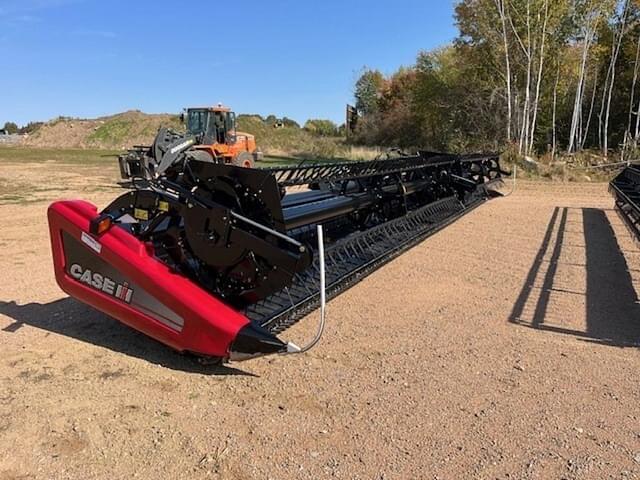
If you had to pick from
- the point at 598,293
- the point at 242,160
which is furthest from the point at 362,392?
the point at 242,160

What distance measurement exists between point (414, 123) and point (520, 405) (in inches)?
1329

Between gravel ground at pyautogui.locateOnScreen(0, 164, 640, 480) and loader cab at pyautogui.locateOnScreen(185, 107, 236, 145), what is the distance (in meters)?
15.6

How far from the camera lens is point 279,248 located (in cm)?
346

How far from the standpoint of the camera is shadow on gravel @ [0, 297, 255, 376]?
372cm

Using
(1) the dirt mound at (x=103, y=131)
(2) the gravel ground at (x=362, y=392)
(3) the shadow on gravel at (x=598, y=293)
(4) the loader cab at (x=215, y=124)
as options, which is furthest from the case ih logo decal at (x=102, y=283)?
(1) the dirt mound at (x=103, y=131)

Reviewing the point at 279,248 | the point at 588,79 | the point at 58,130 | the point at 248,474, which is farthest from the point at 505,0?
the point at 58,130

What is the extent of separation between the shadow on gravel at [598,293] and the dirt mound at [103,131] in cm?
4868

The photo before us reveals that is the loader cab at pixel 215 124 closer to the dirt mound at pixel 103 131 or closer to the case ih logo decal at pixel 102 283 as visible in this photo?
the case ih logo decal at pixel 102 283

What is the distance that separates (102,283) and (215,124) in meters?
17.7

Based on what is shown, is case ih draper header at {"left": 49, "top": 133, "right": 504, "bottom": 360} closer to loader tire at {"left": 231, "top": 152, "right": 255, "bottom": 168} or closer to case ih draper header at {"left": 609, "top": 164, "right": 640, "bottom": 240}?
case ih draper header at {"left": 609, "top": 164, "right": 640, "bottom": 240}

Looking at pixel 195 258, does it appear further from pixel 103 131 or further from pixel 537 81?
pixel 103 131

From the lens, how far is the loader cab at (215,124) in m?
20.5

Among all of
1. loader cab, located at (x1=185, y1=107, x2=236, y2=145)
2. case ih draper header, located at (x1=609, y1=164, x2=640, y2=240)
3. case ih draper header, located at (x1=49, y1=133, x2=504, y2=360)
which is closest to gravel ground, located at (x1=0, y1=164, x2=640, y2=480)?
case ih draper header, located at (x1=49, y1=133, x2=504, y2=360)

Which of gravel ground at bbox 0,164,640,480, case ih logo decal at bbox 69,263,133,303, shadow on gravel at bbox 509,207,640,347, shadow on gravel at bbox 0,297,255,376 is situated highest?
case ih logo decal at bbox 69,263,133,303
